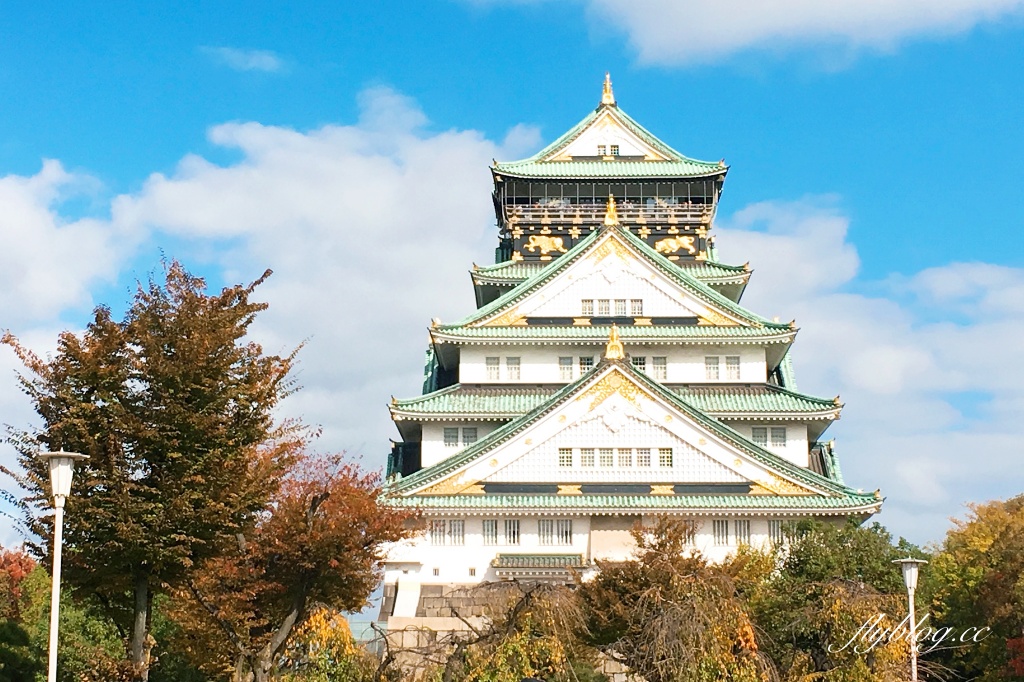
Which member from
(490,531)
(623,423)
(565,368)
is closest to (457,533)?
(490,531)

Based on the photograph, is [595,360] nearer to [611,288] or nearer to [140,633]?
[611,288]

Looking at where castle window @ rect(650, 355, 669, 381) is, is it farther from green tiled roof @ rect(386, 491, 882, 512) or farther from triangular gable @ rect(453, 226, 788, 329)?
green tiled roof @ rect(386, 491, 882, 512)

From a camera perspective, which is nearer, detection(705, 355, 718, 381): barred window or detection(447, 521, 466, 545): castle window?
detection(447, 521, 466, 545): castle window

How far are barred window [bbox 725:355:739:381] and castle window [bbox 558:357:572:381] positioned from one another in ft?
19.8

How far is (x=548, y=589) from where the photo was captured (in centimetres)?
2678

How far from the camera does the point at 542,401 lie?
166ft

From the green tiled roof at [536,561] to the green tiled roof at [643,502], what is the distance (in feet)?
5.24

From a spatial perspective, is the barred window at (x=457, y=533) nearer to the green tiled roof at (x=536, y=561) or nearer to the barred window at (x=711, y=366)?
the green tiled roof at (x=536, y=561)

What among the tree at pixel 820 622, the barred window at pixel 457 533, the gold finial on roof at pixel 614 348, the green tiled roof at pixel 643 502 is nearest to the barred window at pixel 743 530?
the green tiled roof at pixel 643 502

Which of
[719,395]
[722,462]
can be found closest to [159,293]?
[722,462]

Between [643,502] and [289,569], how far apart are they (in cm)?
2177

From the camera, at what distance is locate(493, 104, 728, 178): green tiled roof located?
60.2 meters

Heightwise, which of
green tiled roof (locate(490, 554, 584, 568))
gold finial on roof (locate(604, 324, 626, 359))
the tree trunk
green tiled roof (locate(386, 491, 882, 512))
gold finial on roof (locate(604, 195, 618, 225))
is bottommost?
the tree trunk

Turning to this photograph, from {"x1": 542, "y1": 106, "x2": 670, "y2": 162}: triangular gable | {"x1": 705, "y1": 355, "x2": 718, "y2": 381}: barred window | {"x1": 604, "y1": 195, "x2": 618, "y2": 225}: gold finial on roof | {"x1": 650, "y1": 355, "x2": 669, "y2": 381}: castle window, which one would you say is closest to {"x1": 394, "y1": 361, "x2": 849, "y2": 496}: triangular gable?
{"x1": 650, "y1": 355, "x2": 669, "y2": 381}: castle window
